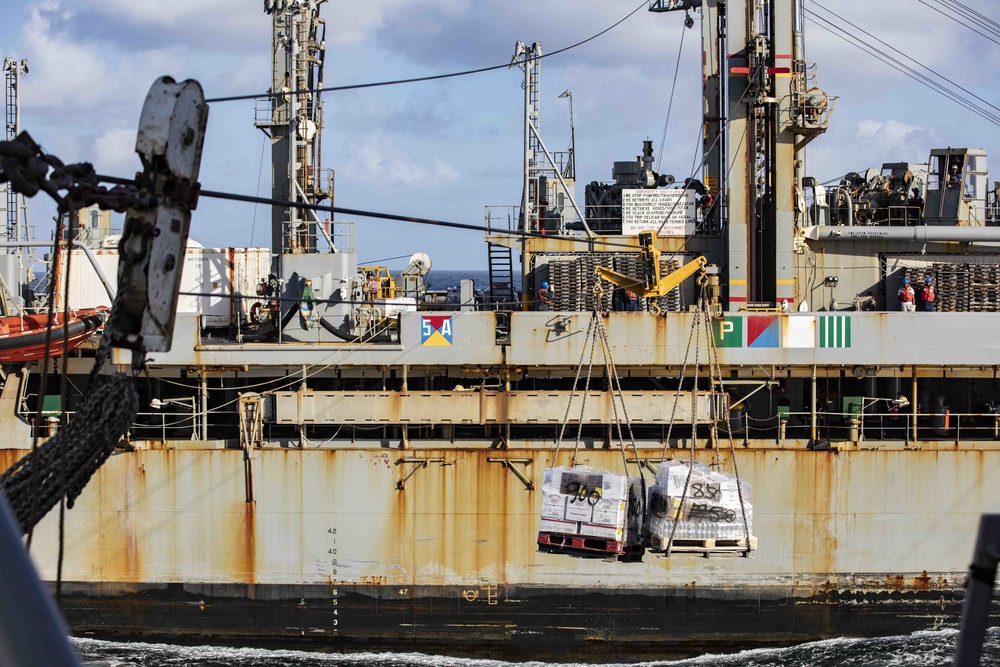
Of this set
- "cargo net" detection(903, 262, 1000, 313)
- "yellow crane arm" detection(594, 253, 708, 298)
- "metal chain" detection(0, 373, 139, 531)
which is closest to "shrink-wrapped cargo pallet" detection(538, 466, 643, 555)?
"yellow crane arm" detection(594, 253, 708, 298)

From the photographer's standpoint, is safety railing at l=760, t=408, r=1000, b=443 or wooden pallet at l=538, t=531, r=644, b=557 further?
safety railing at l=760, t=408, r=1000, b=443

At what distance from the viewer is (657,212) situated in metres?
21.1

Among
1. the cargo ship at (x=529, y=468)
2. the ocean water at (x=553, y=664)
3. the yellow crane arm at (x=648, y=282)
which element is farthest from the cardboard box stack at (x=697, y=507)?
the yellow crane arm at (x=648, y=282)

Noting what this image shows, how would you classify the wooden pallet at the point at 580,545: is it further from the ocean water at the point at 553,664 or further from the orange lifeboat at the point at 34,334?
the orange lifeboat at the point at 34,334

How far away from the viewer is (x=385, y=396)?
56.9 feet

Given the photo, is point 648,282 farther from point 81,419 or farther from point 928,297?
point 81,419

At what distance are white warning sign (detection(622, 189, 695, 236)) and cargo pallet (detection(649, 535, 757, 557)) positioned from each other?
954cm

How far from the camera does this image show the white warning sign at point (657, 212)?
21.0 m

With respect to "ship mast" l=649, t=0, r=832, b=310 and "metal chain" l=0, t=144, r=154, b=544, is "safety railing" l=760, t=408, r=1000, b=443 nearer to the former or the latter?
"ship mast" l=649, t=0, r=832, b=310

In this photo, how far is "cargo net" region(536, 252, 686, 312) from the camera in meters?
20.0

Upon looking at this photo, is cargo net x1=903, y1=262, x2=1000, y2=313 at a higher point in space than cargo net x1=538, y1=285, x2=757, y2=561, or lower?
higher

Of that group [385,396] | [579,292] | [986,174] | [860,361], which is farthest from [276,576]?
[986,174]

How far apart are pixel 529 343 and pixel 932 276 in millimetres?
8891

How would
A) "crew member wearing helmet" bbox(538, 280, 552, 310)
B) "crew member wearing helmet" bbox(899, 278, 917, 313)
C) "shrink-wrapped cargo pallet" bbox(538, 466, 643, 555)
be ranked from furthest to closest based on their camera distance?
"crew member wearing helmet" bbox(538, 280, 552, 310)
"crew member wearing helmet" bbox(899, 278, 917, 313)
"shrink-wrapped cargo pallet" bbox(538, 466, 643, 555)
